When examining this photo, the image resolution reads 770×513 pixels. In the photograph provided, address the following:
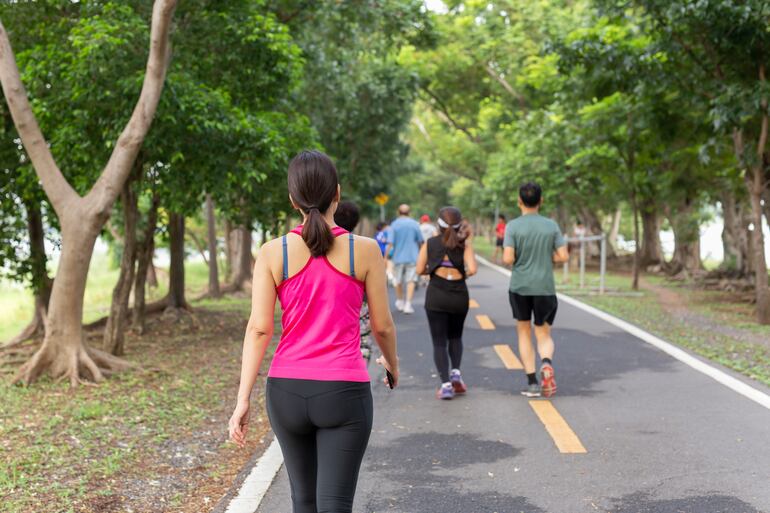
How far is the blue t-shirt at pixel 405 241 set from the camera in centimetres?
1595

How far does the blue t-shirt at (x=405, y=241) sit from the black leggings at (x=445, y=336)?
7.94 meters

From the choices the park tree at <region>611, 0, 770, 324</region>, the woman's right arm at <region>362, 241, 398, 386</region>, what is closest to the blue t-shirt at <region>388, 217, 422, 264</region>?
the park tree at <region>611, 0, 770, 324</region>

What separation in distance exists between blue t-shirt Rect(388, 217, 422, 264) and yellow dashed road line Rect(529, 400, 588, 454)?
8355mm

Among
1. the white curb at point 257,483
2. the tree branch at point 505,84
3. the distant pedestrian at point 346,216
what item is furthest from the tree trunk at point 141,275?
the tree branch at point 505,84

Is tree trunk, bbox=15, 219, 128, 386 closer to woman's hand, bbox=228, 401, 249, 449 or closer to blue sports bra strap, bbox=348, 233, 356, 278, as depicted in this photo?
woman's hand, bbox=228, 401, 249, 449

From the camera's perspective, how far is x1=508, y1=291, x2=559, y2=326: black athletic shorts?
7.79m

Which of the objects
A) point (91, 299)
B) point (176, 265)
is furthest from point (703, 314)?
point (91, 299)

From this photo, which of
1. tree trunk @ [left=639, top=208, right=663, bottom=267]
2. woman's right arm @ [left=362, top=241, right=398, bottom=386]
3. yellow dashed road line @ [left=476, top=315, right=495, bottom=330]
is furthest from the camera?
tree trunk @ [left=639, top=208, right=663, bottom=267]

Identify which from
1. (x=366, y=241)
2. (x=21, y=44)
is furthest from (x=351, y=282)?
(x=21, y=44)

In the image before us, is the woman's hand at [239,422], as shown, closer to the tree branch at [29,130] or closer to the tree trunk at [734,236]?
the tree branch at [29,130]

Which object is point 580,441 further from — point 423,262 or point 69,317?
point 69,317

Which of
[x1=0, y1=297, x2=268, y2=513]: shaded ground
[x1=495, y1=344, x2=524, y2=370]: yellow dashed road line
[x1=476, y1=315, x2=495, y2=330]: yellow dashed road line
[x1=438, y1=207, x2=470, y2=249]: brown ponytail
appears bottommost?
[x1=0, y1=297, x2=268, y2=513]: shaded ground

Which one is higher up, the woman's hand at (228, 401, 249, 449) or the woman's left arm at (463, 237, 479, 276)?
the woman's left arm at (463, 237, 479, 276)

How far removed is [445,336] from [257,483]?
289cm
